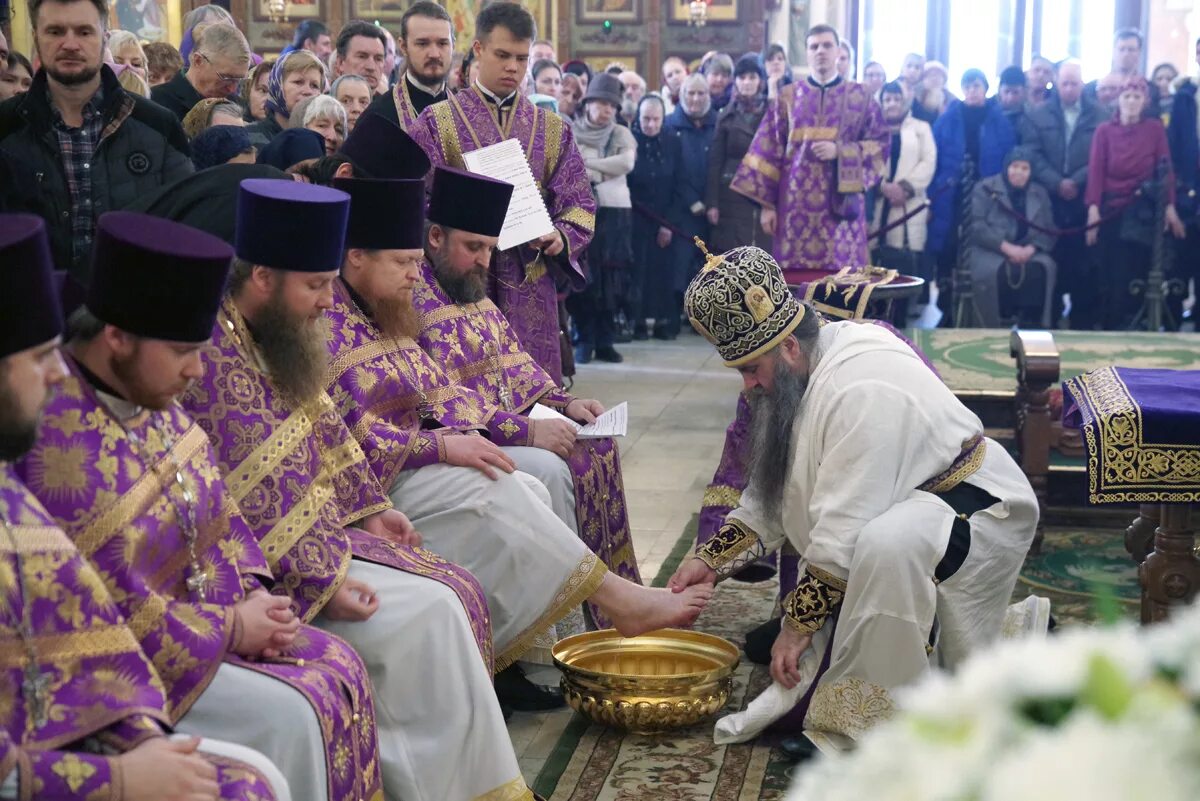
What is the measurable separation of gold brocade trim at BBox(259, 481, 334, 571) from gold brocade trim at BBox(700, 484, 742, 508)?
60.7 inches

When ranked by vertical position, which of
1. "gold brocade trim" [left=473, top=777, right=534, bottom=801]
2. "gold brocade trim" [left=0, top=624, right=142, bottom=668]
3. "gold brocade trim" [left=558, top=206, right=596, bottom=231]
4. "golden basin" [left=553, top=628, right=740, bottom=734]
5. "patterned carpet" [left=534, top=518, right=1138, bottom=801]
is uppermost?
"gold brocade trim" [left=558, top=206, right=596, bottom=231]

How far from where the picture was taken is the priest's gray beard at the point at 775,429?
147 inches

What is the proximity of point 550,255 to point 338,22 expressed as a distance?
1297cm

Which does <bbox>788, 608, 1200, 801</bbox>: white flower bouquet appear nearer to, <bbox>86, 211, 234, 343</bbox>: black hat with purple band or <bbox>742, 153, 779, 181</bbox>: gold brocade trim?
<bbox>86, 211, 234, 343</bbox>: black hat with purple band

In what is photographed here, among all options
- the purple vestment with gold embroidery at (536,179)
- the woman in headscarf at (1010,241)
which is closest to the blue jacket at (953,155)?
the woman in headscarf at (1010,241)

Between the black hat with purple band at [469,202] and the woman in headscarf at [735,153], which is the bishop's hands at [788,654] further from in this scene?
the woman in headscarf at [735,153]

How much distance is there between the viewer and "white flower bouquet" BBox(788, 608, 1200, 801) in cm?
88

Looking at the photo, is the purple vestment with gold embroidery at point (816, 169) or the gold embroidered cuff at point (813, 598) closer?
the gold embroidered cuff at point (813, 598)

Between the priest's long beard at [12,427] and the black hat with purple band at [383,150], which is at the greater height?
the black hat with purple band at [383,150]

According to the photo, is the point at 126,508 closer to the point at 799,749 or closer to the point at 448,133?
the point at 799,749

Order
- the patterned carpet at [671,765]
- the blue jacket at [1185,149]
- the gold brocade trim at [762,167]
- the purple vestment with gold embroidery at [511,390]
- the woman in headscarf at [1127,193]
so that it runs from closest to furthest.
→ 1. the patterned carpet at [671,765]
2. the purple vestment with gold embroidery at [511,390]
3. the gold brocade trim at [762,167]
4. the woman in headscarf at [1127,193]
5. the blue jacket at [1185,149]

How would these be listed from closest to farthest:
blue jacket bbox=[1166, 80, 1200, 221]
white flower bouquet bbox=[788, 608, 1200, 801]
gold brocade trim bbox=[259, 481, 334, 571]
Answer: white flower bouquet bbox=[788, 608, 1200, 801] → gold brocade trim bbox=[259, 481, 334, 571] → blue jacket bbox=[1166, 80, 1200, 221]

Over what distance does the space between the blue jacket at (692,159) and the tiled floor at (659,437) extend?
0.91 meters

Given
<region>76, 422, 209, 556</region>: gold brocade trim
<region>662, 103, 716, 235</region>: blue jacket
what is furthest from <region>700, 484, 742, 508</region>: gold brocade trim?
<region>662, 103, 716, 235</region>: blue jacket
